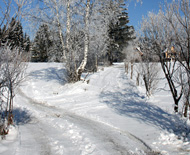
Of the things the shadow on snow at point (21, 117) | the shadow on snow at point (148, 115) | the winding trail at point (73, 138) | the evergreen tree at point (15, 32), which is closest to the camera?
the winding trail at point (73, 138)

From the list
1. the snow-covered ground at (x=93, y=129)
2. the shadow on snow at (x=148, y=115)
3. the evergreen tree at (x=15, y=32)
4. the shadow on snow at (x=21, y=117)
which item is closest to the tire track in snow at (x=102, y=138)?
the snow-covered ground at (x=93, y=129)

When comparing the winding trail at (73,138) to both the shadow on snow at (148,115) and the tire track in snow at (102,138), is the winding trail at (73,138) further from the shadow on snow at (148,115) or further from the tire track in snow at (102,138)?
the shadow on snow at (148,115)

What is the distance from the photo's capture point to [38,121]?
694cm

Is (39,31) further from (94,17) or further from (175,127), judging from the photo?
(175,127)

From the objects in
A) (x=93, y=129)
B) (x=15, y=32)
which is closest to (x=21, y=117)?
(x=93, y=129)

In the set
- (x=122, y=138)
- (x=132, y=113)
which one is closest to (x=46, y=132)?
(x=122, y=138)

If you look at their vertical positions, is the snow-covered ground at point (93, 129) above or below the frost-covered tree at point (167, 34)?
below

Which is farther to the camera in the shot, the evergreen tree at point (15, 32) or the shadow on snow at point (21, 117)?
the shadow on snow at point (21, 117)

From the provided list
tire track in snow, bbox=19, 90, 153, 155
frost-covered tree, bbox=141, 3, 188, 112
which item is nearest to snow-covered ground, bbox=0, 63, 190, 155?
tire track in snow, bbox=19, 90, 153, 155

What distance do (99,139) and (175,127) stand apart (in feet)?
9.39

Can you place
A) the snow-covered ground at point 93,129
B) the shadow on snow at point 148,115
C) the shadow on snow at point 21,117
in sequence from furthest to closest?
the shadow on snow at point 21,117 < the shadow on snow at point 148,115 < the snow-covered ground at point 93,129

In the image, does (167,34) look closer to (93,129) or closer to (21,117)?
(93,129)

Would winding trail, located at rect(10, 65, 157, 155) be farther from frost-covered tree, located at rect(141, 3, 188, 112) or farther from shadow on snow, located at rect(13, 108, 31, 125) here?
frost-covered tree, located at rect(141, 3, 188, 112)

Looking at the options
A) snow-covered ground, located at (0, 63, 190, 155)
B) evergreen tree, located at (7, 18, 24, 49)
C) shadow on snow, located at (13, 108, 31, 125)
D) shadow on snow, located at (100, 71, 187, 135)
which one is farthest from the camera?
shadow on snow, located at (13, 108, 31, 125)
